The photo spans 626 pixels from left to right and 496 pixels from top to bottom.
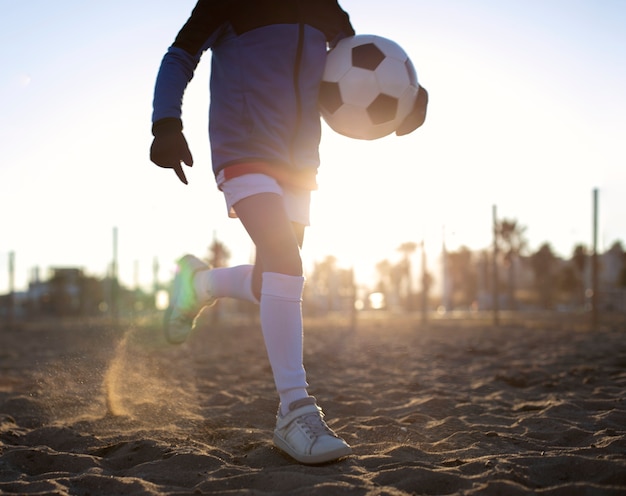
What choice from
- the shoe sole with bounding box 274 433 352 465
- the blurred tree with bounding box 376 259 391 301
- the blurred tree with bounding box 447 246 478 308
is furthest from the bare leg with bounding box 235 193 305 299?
the blurred tree with bounding box 376 259 391 301

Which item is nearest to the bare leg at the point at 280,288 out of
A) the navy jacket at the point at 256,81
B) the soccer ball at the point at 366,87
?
the navy jacket at the point at 256,81

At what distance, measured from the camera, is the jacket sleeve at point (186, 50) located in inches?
84.1

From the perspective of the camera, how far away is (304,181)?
225 cm

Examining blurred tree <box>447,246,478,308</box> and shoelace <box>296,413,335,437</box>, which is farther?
blurred tree <box>447,246,478,308</box>

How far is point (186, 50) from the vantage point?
7.16 feet

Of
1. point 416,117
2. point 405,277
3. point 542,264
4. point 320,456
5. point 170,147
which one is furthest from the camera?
point 405,277

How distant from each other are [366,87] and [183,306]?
1.45m

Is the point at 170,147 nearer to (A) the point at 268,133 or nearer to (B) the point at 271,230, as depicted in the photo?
(A) the point at 268,133

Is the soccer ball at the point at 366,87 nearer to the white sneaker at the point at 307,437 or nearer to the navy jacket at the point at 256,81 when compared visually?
the navy jacket at the point at 256,81

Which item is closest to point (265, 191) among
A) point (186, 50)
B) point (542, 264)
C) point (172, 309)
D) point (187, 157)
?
point (187, 157)

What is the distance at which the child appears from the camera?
2.06 m

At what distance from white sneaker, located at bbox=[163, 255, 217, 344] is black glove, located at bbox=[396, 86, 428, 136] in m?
1.25

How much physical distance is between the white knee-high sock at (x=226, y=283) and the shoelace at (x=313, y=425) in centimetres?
64

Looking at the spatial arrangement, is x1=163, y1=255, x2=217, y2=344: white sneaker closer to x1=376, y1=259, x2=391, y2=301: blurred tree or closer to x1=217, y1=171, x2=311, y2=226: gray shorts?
x1=217, y1=171, x2=311, y2=226: gray shorts
